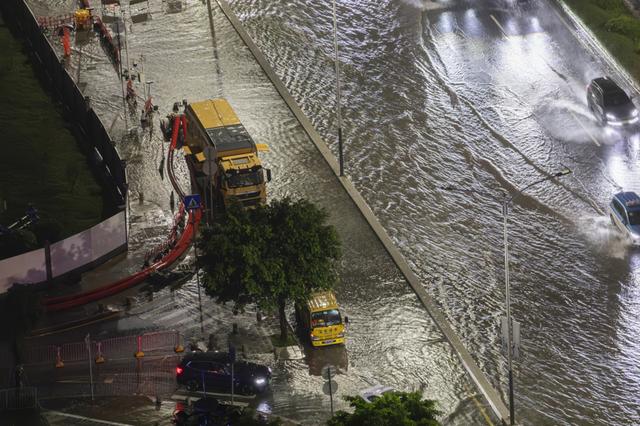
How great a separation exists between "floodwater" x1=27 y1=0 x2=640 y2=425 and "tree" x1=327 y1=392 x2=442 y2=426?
24.0 ft

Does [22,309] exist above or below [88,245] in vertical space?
above

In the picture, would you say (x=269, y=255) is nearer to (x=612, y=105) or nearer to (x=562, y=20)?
(x=612, y=105)

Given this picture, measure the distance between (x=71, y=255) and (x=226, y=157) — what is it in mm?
9439

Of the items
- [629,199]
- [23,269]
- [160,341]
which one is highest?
[23,269]

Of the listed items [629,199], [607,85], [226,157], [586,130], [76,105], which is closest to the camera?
[629,199]

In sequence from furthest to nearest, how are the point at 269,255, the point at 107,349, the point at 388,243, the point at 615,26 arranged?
1. the point at 615,26
2. the point at 388,243
3. the point at 107,349
4. the point at 269,255

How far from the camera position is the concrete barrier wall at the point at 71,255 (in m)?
57.1

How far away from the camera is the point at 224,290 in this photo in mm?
52844

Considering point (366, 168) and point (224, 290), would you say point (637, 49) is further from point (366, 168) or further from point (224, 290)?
point (224, 290)

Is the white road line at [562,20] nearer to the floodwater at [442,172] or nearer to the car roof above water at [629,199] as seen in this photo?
the floodwater at [442,172]

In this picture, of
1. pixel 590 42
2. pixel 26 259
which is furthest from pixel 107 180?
pixel 590 42

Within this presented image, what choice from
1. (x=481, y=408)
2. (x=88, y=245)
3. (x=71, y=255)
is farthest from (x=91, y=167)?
(x=481, y=408)

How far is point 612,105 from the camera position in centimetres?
7219

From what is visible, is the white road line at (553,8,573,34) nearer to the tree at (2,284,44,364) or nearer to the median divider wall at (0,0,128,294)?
the median divider wall at (0,0,128,294)
